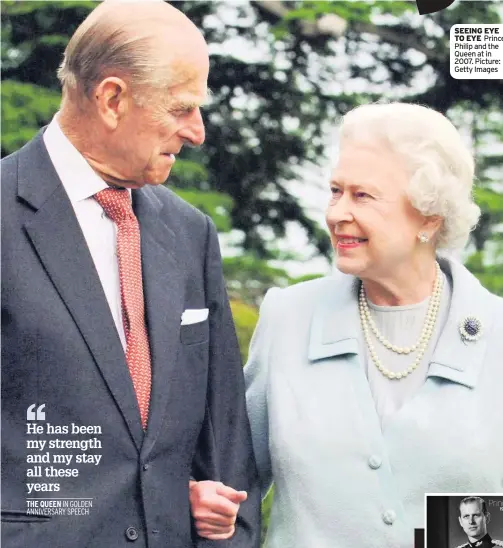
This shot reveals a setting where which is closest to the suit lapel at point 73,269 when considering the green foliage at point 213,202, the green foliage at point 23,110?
the green foliage at point 23,110

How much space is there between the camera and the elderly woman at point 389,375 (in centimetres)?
292

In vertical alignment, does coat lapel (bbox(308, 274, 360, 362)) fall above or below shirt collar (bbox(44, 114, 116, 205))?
below

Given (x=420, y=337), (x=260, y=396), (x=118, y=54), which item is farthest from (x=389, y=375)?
(x=118, y=54)

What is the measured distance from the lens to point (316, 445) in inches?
116

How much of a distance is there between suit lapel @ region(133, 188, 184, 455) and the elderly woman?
26 centimetres

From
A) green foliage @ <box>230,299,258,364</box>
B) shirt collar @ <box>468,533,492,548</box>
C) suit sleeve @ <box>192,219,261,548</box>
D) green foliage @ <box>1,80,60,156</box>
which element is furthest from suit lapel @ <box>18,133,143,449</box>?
green foliage @ <box>230,299,258,364</box>

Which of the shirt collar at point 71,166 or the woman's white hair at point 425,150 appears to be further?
the woman's white hair at point 425,150

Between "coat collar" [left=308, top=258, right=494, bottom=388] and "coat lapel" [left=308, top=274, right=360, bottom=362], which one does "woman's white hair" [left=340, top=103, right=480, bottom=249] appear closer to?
"coat collar" [left=308, top=258, right=494, bottom=388]

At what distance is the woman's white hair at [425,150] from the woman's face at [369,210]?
3 cm

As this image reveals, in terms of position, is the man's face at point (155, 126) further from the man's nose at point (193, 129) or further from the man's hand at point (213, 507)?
the man's hand at point (213, 507)

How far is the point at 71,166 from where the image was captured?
277cm

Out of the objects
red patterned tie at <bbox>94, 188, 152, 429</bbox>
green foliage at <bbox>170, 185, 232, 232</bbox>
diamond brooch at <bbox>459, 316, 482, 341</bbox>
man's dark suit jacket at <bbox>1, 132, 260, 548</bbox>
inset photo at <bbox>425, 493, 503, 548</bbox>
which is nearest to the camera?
man's dark suit jacket at <bbox>1, 132, 260, 548</bbox>

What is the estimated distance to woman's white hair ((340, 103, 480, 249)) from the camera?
2953 mm

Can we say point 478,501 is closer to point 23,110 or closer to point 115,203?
point 115,203
